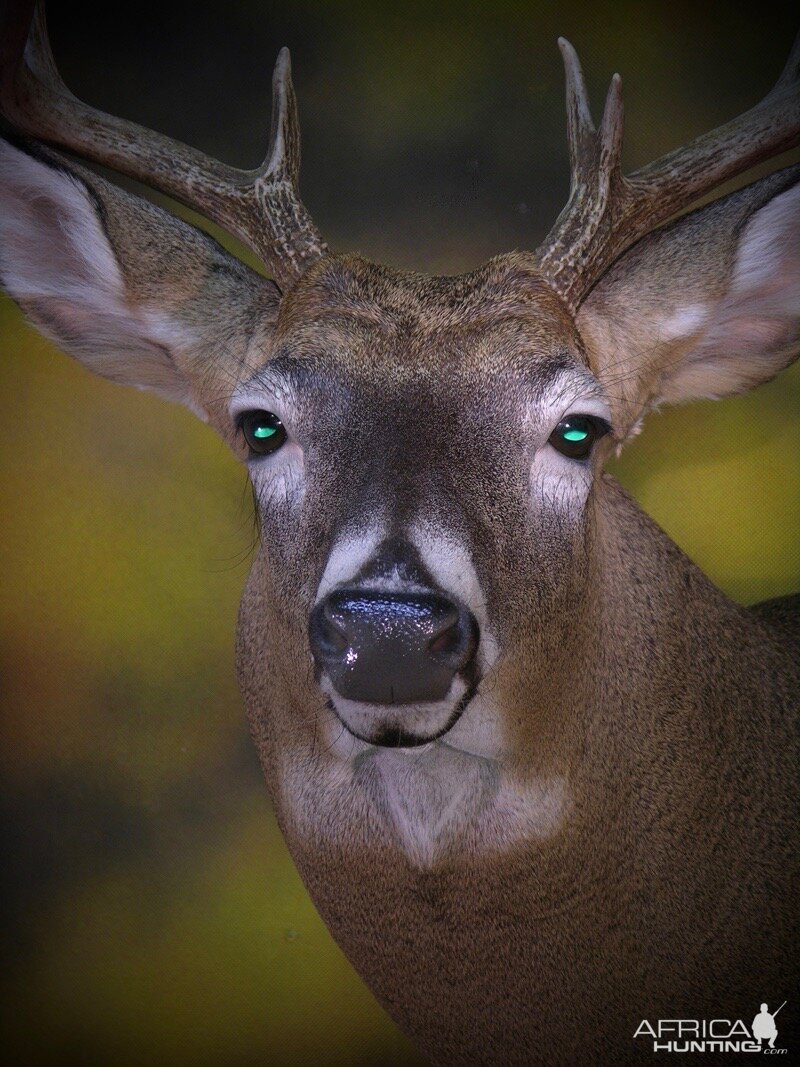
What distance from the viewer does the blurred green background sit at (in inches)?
87.0

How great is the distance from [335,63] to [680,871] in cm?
186

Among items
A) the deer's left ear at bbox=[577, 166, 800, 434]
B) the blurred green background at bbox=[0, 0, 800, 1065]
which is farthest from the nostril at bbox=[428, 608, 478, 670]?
the blurred green background at bbox=[0, 0, 800, 1065]

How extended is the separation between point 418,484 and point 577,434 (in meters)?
0.33

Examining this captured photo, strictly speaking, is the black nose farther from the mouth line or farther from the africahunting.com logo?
the africahunting.com logo

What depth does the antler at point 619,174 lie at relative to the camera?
1752 millimetres

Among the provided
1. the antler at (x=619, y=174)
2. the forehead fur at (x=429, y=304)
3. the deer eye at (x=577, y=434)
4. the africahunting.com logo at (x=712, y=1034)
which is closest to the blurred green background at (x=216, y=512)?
the antler at (x=619, y=174)

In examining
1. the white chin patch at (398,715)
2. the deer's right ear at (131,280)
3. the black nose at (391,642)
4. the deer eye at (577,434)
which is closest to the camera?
the black nose at (391,642)

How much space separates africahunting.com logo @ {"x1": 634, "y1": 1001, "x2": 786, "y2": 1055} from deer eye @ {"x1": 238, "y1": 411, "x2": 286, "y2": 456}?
124 cm

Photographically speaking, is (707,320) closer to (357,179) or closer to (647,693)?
(647,693)

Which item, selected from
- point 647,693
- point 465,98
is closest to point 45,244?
point 465,98

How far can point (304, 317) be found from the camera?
5.71 feet

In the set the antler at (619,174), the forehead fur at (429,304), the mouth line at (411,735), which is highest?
the antler at (619,174)

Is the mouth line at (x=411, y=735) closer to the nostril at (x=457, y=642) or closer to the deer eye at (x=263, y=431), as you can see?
the nostril at (x=457, y=642)

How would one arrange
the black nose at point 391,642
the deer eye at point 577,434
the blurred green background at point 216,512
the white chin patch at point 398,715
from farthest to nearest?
the blurred green background at point 216,512, the deer eye at point 577,434, the white chin patch at point 398,715, the black nose at point 391,642
